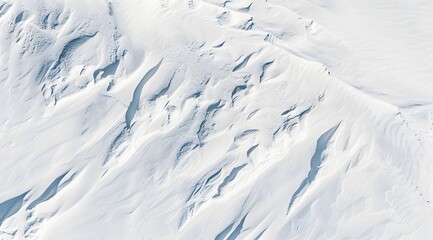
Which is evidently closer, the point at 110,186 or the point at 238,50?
the point at 110,186

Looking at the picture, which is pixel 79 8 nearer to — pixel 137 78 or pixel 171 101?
pixel 137 78

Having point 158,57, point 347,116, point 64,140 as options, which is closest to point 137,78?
point 158,57

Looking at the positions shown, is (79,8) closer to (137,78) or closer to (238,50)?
(137,78)

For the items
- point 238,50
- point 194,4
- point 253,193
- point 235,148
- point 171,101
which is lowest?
point 253,193

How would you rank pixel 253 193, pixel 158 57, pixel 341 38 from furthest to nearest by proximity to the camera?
pixel 341 38 → pixel 158 57 → pixel 253 193

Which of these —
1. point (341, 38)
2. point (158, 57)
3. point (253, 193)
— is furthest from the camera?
point (341, 38)

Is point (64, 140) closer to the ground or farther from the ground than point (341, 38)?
closer to the ground

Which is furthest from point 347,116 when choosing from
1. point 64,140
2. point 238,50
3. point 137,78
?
point 64,140
